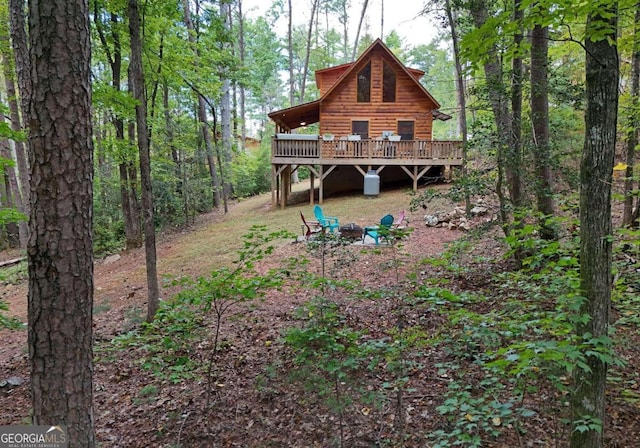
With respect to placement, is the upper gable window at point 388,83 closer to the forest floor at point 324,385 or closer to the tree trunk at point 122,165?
the tree trunk at point 122,165

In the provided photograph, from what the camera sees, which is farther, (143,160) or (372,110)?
(372,110)

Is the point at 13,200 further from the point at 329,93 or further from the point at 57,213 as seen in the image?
the point at 57,213

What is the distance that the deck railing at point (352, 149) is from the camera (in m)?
14.7

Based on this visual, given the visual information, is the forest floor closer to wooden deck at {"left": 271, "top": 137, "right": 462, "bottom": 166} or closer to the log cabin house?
wooden deck at {"left": 271, "top": 137, "right": 462, "bottom": 166}

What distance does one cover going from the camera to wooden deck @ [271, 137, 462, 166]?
1464cm

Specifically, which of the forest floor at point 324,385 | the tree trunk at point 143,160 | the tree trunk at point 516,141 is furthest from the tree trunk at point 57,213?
the tree trunk at point 516,141

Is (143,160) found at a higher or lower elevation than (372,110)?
lower

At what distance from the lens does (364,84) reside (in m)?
16.6

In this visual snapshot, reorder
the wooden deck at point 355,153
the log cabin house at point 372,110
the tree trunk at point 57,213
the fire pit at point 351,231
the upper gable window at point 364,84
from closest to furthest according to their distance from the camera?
the tree trunk at point 57,213 → the fire pit at point 351,231 → the wooden deck at point 355,153 → the log cabin house at point 372,110 → the upper gable window at point 364,84

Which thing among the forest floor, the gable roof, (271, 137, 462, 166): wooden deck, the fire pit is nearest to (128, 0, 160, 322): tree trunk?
the forest floor

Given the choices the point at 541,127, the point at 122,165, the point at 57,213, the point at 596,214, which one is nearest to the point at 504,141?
the point at 541,127

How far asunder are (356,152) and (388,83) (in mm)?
4191

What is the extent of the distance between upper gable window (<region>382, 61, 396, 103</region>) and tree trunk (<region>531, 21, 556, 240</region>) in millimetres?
11803

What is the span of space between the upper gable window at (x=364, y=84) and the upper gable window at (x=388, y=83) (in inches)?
26.7
